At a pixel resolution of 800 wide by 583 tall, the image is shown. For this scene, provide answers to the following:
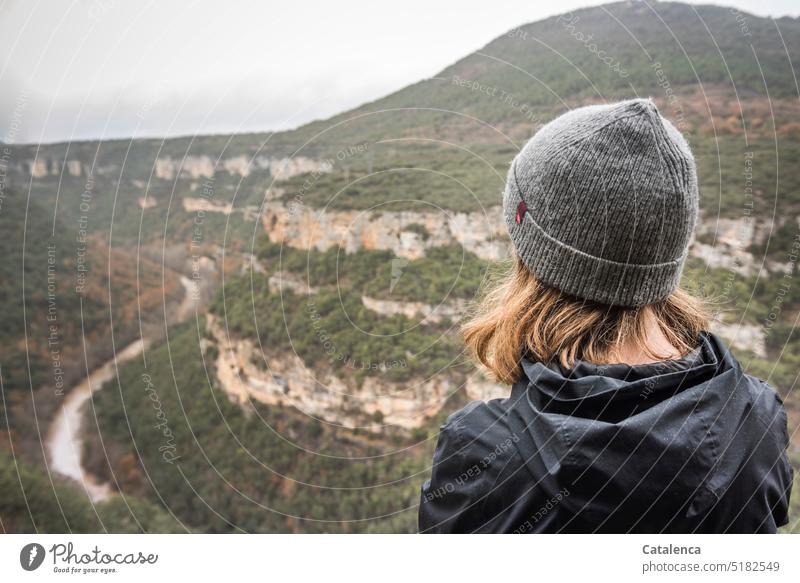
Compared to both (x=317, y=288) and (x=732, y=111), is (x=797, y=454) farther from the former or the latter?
(x=317, y=288)

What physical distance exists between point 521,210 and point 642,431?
381 mm

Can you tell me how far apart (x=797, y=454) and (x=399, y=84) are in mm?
→ 3385

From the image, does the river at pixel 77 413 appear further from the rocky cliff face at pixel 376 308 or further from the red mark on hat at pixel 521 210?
the red mark on hat at pixel 521 210

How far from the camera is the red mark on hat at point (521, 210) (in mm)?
861

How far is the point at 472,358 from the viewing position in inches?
42.3

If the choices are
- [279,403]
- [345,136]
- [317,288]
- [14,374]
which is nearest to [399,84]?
[345,136]
